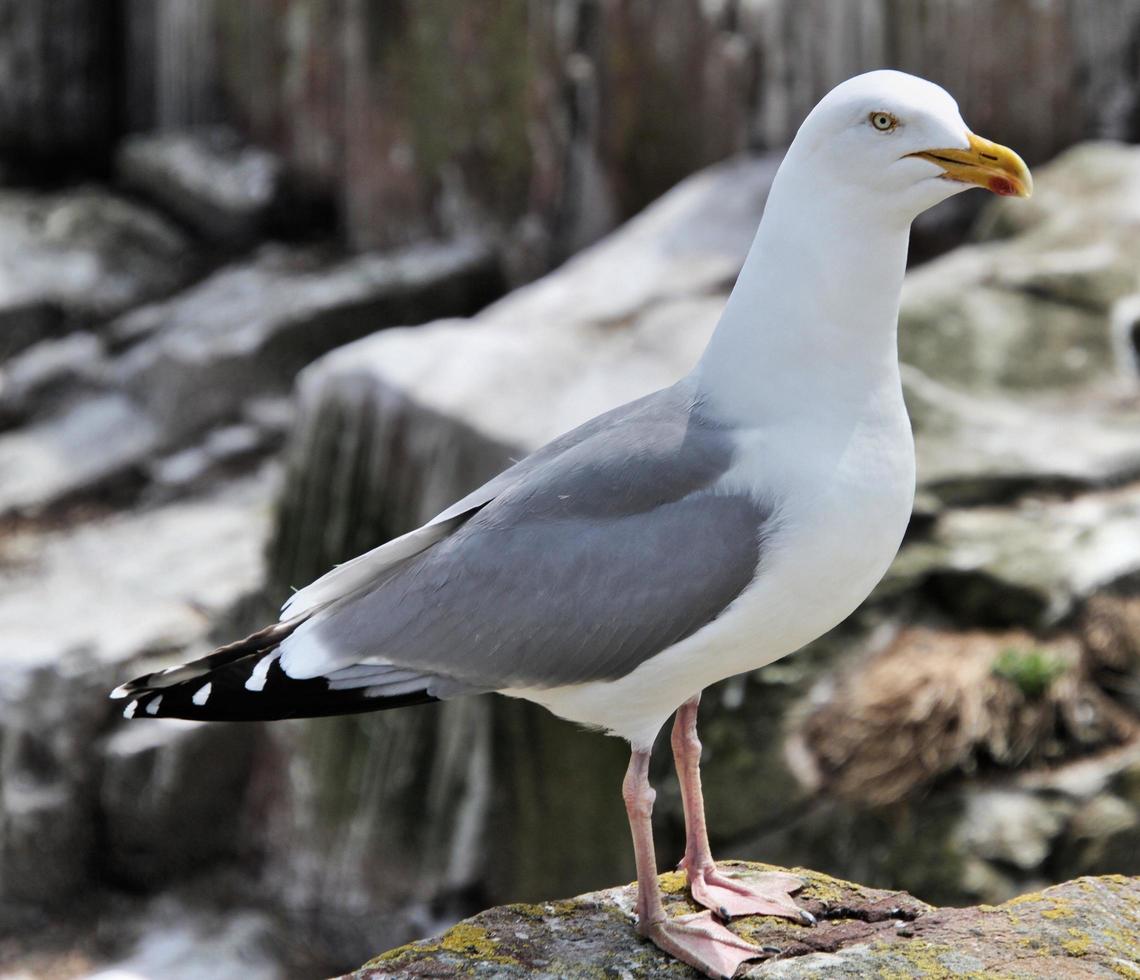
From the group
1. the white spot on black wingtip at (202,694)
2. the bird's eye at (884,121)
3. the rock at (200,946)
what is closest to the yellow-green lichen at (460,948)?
the white spot on black wingtip at (202,694)

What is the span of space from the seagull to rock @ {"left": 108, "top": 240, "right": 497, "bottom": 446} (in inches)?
226

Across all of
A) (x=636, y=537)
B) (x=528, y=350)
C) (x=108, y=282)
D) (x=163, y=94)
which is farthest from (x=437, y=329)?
(x=163, y=94)

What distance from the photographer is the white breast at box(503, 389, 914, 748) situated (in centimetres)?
249

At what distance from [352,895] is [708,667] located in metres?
3.90

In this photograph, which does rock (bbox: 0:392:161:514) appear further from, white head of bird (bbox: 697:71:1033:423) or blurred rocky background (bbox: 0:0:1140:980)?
white head of bird (bbox: 697:71:1033:423)

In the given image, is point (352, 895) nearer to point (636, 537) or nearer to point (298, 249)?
point (636, 537)

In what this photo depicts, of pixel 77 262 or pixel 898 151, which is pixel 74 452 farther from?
pixel 898 151

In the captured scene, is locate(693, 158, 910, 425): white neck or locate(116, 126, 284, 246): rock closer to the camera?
locate(693, 158, 910, 425): white neck

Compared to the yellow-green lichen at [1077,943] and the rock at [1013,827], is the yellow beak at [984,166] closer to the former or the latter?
the yellow-green lichen at [1077,943]

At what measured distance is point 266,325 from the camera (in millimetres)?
8375

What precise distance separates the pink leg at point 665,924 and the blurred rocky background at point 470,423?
1.94m

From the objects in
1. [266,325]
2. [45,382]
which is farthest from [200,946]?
[45,382]

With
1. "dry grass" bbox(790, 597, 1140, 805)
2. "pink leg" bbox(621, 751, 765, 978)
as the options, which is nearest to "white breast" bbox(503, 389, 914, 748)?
"pink leg" bbox(621, 751, 765, 978)

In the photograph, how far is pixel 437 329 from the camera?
19.5 feet
